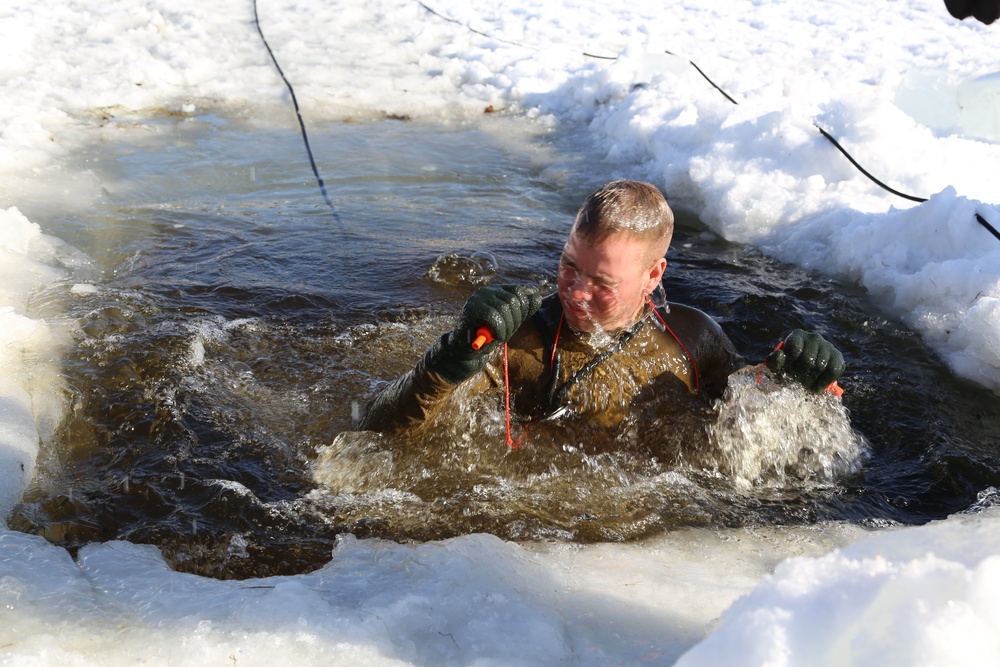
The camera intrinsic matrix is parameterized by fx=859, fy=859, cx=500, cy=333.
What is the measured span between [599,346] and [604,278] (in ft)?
1.11

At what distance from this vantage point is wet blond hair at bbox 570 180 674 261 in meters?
2.78

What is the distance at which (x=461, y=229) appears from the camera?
5.50 metres

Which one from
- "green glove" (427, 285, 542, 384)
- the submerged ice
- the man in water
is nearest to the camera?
the submerged ice

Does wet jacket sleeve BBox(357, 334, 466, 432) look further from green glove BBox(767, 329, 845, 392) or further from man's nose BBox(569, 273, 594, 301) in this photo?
green glove BBox(767, 329, 845, 392)

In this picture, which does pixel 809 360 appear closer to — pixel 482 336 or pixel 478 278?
pixel 482 336

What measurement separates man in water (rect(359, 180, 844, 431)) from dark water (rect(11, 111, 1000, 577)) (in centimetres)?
17

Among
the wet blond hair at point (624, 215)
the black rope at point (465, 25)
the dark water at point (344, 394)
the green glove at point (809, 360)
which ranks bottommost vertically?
the black rope at point (465, 25)

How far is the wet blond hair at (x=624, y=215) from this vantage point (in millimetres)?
2781

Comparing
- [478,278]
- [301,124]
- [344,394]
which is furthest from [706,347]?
[301,124]

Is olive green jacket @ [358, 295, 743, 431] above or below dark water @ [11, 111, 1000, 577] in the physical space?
above

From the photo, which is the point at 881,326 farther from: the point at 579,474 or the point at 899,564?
the point at 899,564

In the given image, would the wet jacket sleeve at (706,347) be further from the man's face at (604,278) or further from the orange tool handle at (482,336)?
the orange tool handle at (482,336)

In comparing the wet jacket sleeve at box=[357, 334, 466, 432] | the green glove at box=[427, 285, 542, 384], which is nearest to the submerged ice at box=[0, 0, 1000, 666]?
the wet jacket sleeve at box=[357, 334, 466, 432]

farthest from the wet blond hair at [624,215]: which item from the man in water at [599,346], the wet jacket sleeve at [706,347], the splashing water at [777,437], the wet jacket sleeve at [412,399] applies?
the splashing water at [777,437]
